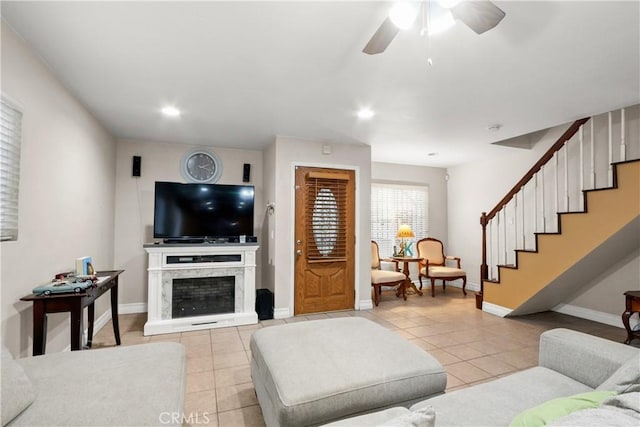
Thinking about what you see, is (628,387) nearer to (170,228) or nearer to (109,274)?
(109,274)

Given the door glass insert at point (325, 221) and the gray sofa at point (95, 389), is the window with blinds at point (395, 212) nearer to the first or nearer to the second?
the door glass insert at point (325, 221)

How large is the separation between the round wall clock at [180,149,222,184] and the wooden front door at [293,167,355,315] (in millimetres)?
1389

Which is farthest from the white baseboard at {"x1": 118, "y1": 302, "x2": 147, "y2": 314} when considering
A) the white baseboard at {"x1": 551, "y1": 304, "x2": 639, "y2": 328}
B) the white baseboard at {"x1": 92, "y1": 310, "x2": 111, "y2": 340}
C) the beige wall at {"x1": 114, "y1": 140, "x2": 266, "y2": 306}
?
the white baseboard at {"x1": 551, "y1": 304, "x2": 639, "y2": 328}

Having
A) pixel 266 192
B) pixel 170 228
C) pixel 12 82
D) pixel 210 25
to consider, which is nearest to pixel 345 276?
pixel 266 192

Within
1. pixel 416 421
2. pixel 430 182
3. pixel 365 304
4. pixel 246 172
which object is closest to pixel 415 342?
pixel 365 304

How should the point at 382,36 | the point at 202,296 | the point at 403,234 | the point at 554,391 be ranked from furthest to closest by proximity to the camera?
the point at 403,234
the point at 202,296
the point at 382,36
the point at 554,391

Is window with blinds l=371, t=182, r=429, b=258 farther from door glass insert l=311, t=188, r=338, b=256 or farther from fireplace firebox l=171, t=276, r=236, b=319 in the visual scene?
fireplace firebox l=171, t=276, r=236, b=319

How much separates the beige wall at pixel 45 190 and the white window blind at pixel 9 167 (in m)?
0.07

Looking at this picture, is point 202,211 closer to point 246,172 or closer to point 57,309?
point 246,172

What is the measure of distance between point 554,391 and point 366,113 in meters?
2.82

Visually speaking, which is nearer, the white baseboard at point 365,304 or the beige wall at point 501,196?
the beige wall at point 501,196

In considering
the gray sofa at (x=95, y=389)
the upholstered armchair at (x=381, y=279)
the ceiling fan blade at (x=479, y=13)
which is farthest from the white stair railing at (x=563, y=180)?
the gray sofa at (x=95, y=389)

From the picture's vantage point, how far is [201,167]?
4.64 metres

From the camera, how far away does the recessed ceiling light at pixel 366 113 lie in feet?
10.8
